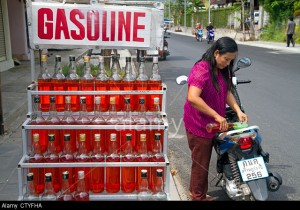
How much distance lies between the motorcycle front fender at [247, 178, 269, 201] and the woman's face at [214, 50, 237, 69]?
3.57ft

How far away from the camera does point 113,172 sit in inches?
131

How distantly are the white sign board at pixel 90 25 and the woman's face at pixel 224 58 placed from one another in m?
0.71

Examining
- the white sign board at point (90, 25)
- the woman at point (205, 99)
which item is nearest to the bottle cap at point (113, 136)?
the woman at point (205, 99)

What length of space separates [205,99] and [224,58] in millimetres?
421

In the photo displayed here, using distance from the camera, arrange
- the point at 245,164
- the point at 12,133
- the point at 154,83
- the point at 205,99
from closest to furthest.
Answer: the point at 245,164, the point at 205,99, the point at 154,83, the point at 12,133

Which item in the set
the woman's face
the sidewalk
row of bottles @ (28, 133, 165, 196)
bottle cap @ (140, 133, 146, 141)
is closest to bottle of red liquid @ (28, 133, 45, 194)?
row of bottles @ (28, 133, 165, 196)

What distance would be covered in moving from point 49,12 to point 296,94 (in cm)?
750

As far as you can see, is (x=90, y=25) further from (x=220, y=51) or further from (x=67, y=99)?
(x=220, y=51)

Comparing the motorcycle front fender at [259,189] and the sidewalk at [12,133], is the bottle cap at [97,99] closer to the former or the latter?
the sidewalk at [12,133]

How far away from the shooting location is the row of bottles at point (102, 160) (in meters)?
3.26

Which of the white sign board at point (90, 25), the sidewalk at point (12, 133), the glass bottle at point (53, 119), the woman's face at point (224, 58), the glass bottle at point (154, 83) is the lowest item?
the sidewalk at point (12, 133)

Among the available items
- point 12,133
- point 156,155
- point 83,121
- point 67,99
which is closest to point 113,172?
point 156,155

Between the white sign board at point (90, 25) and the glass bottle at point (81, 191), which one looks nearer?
the glass bottle at point (81, 191)
